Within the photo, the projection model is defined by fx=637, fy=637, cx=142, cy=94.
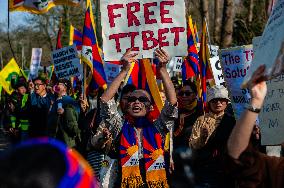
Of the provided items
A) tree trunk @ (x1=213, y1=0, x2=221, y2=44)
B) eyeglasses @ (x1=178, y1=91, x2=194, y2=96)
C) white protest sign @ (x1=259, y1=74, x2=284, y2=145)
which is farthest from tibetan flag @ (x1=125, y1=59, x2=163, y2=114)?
tree trunk @ (x1=213, y1=0, x2=221, y2=44)

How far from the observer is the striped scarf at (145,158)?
4.62 metres

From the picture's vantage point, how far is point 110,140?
474 cm

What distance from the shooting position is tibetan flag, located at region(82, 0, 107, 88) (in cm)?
934

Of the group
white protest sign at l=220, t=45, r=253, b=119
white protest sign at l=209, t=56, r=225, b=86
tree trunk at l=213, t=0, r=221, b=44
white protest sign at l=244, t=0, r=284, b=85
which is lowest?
white protest sign at l=209, t=56, r=225, b=86

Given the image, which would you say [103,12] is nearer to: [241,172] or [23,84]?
[241,172]

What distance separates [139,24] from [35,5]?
17.8ft

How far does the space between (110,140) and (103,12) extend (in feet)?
4.49

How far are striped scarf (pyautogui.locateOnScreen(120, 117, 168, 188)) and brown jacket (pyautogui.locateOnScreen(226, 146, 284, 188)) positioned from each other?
1772 millimetres

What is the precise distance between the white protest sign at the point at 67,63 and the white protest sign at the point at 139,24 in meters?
5.75

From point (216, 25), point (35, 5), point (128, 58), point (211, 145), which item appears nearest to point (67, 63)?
point (35, 5)

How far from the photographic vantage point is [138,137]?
4660mm

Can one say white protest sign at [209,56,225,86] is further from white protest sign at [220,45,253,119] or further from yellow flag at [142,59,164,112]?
white protest sign at [220,45,253,119]

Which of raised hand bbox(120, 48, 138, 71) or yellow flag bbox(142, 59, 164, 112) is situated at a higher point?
raised hand bbox(120, 48, 138, 71)

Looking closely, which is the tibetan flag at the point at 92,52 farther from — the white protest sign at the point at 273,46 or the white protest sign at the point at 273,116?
the white protest sign at the point at 273,46
